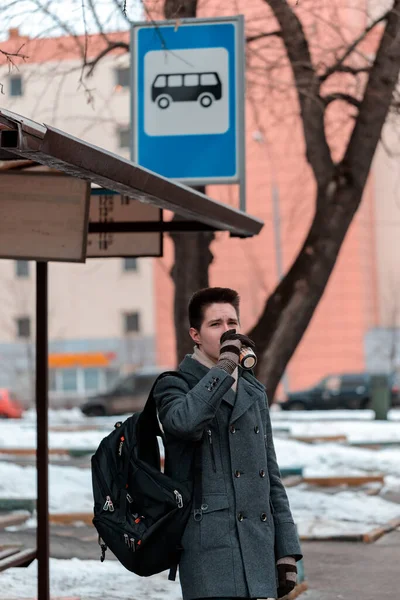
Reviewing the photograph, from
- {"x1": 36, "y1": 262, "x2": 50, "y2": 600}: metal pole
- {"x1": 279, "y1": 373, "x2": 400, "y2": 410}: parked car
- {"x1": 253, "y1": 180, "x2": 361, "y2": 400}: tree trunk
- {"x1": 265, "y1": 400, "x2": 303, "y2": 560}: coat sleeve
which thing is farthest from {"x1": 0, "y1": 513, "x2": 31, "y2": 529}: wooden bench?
{"x1": 279, "y1": 373, "x2": 400, "y2": 410}: parked car

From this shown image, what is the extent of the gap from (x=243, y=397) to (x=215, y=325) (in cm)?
27

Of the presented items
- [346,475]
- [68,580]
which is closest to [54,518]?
[68,580]

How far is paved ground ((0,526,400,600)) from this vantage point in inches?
332

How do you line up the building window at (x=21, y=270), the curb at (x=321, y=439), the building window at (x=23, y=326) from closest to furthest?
the curb at (x=321, y=439) < the building window at (x=23, y=326) < the building window at (x=21, y=270)

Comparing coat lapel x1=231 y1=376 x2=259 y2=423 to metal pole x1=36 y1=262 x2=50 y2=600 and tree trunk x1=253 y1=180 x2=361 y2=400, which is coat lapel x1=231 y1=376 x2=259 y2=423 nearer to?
metal pole x1=36 y1=262 x2=50 y2=600

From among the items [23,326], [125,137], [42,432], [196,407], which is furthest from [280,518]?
[23,326]

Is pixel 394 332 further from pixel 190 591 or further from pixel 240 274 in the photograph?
pixel 190 591

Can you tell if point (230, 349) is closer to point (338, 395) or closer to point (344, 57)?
point (344, 57)

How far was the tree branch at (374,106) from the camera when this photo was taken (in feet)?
38.7

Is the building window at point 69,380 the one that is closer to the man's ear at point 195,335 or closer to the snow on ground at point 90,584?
the snow on ground at point 90,584

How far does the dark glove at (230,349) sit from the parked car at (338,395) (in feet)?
131

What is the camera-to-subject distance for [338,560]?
9.83m

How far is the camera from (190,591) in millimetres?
4125

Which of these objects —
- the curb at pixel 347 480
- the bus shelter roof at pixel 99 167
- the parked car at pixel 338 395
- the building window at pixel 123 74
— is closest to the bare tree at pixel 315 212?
the building window at pixel 123 74
